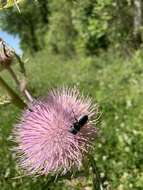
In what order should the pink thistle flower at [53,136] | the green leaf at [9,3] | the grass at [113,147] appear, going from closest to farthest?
1. the green leaf at [9,3]
2. the pink thistle flower at [53,136]
3. the grass at [113,147]

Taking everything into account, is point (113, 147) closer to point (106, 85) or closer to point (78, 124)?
point (78, 124)

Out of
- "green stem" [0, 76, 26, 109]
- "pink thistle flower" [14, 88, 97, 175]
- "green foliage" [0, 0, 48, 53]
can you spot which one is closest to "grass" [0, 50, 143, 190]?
"pink thistle flower" [14, 88, 97, 175]

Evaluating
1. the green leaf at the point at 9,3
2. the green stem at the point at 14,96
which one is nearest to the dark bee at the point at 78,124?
the green stem at the point at 14,96

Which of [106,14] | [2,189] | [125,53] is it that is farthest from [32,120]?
[125,53]

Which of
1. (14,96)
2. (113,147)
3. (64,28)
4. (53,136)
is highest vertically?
(64,28)

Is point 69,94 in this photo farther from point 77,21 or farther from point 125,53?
point 77,21

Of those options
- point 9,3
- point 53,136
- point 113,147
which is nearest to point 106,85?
point 113,147

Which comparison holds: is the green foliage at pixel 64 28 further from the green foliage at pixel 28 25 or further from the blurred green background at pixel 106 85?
the green foliage at pixel 28 25
